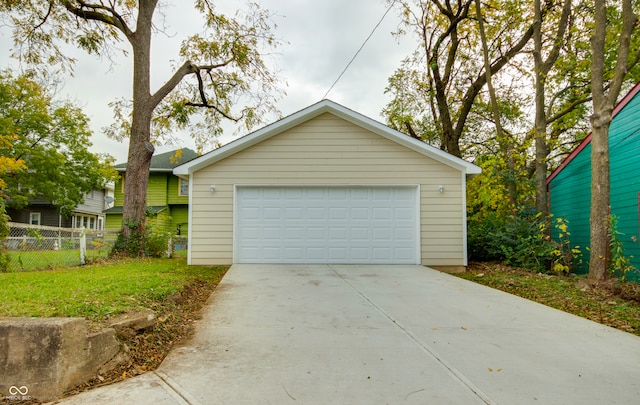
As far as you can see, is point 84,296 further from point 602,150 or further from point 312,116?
point 602,150

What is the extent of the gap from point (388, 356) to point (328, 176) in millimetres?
6262

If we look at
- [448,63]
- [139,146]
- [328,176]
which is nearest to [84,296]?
[328,176]

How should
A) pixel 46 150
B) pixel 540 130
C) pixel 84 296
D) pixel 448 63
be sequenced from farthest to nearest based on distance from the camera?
pixel 46 150, pixel 448 63, pixel 540 130, pixel 84 296

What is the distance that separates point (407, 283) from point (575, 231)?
6.79 m

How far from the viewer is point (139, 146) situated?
10555 millimetres

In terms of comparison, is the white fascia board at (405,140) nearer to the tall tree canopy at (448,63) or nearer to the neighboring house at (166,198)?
the tall tree canopy at (448,63)

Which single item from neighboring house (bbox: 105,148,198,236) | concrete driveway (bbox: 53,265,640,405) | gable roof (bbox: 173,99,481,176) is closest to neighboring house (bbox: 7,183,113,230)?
neighboring house (bbox: 105,148,198,236)

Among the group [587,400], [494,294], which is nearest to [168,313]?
[587,400]

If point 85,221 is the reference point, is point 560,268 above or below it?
below

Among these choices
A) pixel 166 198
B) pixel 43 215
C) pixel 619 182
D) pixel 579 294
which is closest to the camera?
pixel 579 294

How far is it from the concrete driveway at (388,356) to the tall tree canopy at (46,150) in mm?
19328

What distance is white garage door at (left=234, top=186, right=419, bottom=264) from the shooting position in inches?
353

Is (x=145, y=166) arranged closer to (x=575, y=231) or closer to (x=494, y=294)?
(x=494, y=294)

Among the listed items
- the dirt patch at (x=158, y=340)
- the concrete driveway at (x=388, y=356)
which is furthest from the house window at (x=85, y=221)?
the concrete driveway at (x=388, y=356)
